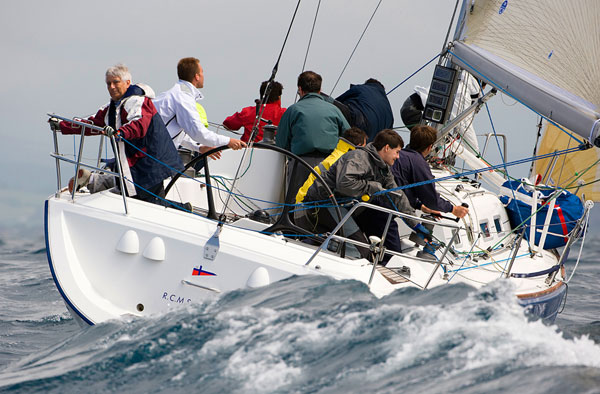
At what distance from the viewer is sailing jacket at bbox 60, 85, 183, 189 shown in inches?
164

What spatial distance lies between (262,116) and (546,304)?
282 centimetres

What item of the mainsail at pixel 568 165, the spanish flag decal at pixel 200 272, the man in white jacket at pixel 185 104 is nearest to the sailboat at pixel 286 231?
the spanish flag decal at pixel 200 272

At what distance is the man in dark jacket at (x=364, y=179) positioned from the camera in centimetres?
422

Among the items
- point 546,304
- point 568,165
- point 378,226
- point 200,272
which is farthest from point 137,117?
point 568,165

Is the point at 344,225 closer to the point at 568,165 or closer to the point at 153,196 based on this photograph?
the point at 153,196

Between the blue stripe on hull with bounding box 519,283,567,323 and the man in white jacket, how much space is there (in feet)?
7.72

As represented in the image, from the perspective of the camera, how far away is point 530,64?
484cm

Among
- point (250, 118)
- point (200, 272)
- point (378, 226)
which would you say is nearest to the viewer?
point (200, 272)

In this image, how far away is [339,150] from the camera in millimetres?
4770

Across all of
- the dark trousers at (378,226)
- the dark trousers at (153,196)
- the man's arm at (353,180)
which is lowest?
the dark trousers at (153,196)

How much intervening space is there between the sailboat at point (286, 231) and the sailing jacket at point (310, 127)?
234 mm

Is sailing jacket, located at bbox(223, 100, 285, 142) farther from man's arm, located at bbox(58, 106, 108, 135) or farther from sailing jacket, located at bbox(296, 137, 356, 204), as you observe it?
man's arm, located at bbox(58, 106, 108, 135)

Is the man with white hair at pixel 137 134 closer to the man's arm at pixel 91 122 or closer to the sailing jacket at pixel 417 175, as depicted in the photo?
the man's arm at pixel 91 122

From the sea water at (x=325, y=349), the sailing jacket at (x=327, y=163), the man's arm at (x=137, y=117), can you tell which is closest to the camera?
the sea water at (x=325, y=349)
